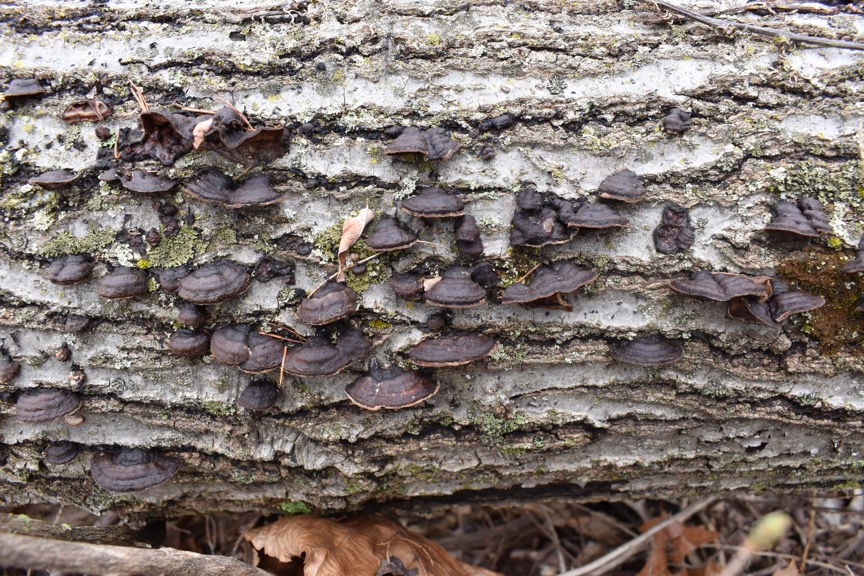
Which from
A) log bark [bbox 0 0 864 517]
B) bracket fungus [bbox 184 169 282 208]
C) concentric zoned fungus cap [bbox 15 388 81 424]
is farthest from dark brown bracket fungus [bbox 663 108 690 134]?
concentric zoned fungus cap [bbox 15 388 81 424]

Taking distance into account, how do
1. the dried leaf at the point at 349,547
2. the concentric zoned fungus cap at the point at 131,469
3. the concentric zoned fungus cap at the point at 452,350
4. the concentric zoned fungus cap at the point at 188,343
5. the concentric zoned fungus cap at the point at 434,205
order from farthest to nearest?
the dried leaf at the point at 349,547, the concentric zoned fungus cap at the point at 131,469, the concentric zoned fungus cap at the point at 188,343, the concentric zoned fungus cap at the point at 452,350, the concentric zoned fungus cap at the point at 434,205

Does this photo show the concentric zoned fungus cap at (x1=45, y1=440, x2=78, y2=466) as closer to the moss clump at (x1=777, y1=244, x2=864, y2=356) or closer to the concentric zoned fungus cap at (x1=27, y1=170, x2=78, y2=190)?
the concentric zoned fungus cap at (x1=27, y1=170, x2=78, y2=190)

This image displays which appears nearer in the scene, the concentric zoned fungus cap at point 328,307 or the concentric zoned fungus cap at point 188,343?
the concentric zoned fungus cap at point 328,307

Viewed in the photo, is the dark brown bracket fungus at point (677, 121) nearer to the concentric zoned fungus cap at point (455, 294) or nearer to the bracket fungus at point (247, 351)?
the concentric zoned fungus cap at point (455, 294)

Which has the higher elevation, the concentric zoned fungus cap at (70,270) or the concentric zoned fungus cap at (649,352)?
the concentric zoned fungus cap at (70,270)

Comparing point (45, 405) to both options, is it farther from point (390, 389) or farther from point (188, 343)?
point (390, 389)

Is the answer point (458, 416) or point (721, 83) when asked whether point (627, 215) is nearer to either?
point (721, 83)

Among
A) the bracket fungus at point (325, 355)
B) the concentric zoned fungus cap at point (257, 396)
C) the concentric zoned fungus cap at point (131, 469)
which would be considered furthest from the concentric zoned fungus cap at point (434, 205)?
the concentric zoned fungus cap at point (131, 469)
